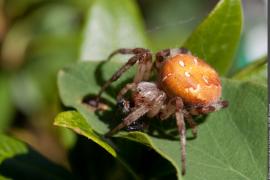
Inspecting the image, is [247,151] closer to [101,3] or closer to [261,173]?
[261,173]

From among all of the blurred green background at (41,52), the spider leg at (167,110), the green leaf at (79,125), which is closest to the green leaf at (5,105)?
the blurred green background at (41,52)

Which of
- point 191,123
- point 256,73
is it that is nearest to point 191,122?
point 191,123

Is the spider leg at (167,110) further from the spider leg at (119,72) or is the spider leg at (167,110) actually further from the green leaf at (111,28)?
the green leaf at (111,28)

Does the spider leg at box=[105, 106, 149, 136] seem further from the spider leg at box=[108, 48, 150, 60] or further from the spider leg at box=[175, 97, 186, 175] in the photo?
the spider leg at box=[108, 48, 150, 60]

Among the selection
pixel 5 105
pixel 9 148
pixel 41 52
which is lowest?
pixel 5 105

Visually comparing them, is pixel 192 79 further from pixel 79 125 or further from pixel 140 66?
pixel 79 125

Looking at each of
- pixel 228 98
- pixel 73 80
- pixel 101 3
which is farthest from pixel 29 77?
pixel 228 98
